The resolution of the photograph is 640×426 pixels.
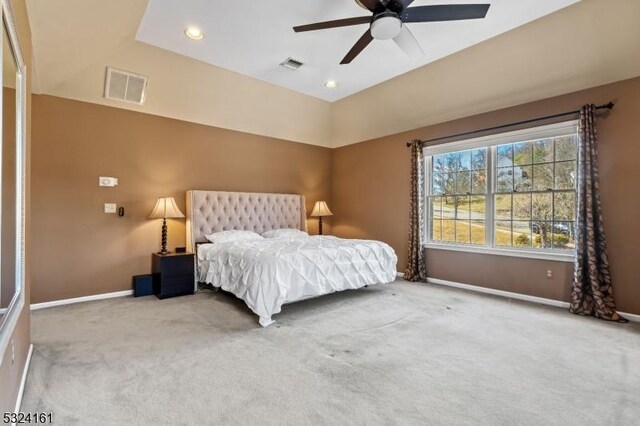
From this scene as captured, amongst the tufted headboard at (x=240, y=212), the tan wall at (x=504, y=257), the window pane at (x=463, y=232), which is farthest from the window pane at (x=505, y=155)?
the tufted headboard at (x=240, y=212)

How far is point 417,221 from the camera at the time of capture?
538cm

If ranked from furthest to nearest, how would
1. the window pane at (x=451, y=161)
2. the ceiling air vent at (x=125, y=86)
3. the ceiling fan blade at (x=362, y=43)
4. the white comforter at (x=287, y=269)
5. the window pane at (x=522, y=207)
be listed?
1. the window pane at (x=451, y=161)
2. the window pane at (x=522, y=207)
3. the ceiling air vent at (x=125, y=86)
4. the white comforter at (x=287, y=269)
5. the ceiling fan blade at (x=362, y=43)

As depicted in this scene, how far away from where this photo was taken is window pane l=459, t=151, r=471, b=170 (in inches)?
199

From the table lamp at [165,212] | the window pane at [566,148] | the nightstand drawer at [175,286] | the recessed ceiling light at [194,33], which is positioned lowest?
the nightstand drawer at [175,286]

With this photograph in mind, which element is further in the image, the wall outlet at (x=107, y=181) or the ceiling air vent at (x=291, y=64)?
the ceiling air vent at (x=291, y=64)

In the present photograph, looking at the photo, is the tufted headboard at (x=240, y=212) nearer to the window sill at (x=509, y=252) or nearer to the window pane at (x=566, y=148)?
the window sill at (x=509, y=252)

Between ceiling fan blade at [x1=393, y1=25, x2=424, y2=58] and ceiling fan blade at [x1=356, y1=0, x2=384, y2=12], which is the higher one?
ceiling fan blade at [x1=356, y1=0, x2=384, y2=12]

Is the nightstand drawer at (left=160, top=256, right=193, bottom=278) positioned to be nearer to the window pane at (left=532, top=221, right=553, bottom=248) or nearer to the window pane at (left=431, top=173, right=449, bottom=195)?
the window pane at (left=431, top=173, right=449, bottom=195)

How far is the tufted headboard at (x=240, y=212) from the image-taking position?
4.96 meters

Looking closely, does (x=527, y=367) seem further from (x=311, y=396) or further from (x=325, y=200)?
(x=325, y=200)

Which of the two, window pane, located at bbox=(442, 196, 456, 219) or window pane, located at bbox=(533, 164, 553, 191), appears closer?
window pane, located at bbox=(533, 164, 553, 191)

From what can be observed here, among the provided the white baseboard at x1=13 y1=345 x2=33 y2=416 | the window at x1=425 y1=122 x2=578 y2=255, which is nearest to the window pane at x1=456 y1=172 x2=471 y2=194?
the window at x1=425 y1=122 x2=578 y2=255

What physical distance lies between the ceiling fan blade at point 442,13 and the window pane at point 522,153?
7.48 ft

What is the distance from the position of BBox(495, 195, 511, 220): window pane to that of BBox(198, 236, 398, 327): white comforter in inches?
68.8
